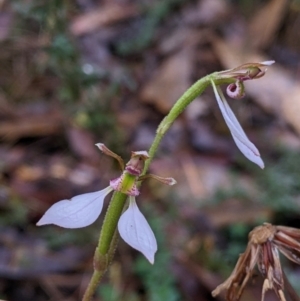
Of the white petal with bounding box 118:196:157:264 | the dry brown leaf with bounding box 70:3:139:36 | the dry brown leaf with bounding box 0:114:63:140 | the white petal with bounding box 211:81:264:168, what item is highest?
the white petal with bounding box 211:81:264:168

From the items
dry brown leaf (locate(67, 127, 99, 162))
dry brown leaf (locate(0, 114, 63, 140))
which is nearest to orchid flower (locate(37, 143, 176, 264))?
dry brown leaf (locate(67, 127, 99, 162))

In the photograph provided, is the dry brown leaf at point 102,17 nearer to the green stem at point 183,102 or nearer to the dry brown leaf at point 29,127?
the dry brown leaf at point 29,127

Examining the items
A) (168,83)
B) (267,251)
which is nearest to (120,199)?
(267,251)

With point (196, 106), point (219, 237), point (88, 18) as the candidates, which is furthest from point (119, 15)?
point (219, 237)

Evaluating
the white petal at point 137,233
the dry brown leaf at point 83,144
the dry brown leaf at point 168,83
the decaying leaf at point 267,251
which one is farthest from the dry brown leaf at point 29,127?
the white petal at point 137,233

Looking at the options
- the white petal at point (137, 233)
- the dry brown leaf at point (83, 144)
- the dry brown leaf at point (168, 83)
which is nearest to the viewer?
the white petal at point (137, 233)

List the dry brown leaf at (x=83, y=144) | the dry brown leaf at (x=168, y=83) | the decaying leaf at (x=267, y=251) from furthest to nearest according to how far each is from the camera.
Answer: the dry brown leaf at (x=168, y=83) → the dry brown leaf at (x=83, y=144) → the decaying leaf at (x=267, y=251)

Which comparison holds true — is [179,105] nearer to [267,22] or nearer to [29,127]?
[29,127]

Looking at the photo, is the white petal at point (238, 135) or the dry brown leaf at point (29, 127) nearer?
the white petal at point (238, 135)

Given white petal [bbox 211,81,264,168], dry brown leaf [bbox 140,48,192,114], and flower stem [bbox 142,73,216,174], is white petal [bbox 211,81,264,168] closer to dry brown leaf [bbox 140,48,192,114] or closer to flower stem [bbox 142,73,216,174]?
flower stem [bbox 142,73,216,174]
